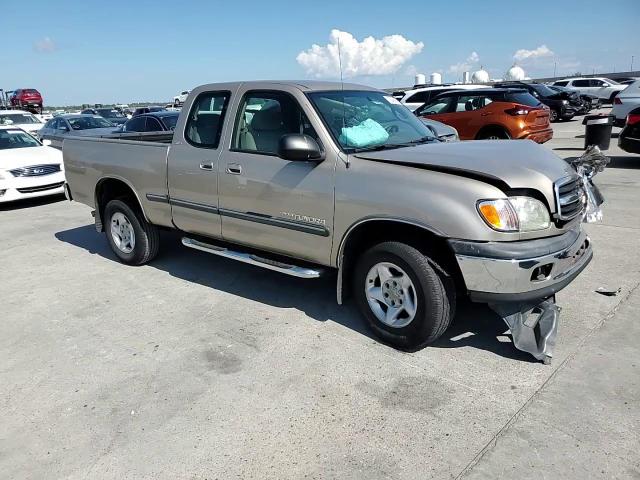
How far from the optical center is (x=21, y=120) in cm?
1914

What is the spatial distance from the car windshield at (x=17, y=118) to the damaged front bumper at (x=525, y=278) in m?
19.1

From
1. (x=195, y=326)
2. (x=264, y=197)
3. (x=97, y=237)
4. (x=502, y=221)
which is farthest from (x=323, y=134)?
(x=97, y=237)

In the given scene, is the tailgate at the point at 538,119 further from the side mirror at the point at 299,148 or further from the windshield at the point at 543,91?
the windshield at the point at 543,91

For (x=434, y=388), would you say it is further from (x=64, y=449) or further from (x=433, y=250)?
(x=64, y=449)

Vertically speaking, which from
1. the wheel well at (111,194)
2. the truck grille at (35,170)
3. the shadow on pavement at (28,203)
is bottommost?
the shadow on pavement at (28,203)

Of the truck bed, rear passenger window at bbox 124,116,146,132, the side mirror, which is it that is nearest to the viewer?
the side mirror

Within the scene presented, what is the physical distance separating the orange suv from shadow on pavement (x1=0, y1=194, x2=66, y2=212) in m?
8.69

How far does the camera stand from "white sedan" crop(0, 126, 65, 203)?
945 centimetres

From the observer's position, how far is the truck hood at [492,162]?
10.9 ft

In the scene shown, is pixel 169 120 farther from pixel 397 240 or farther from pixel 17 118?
pixel 17 118

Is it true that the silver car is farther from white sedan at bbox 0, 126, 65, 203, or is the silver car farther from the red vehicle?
the red vehicle

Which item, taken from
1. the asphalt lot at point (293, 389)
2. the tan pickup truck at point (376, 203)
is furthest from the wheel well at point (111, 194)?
the asphalt lot at point (293, 389)

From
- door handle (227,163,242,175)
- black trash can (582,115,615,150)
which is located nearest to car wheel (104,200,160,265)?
door handle (227,163,242,175)

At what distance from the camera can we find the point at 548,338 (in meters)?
3.46
